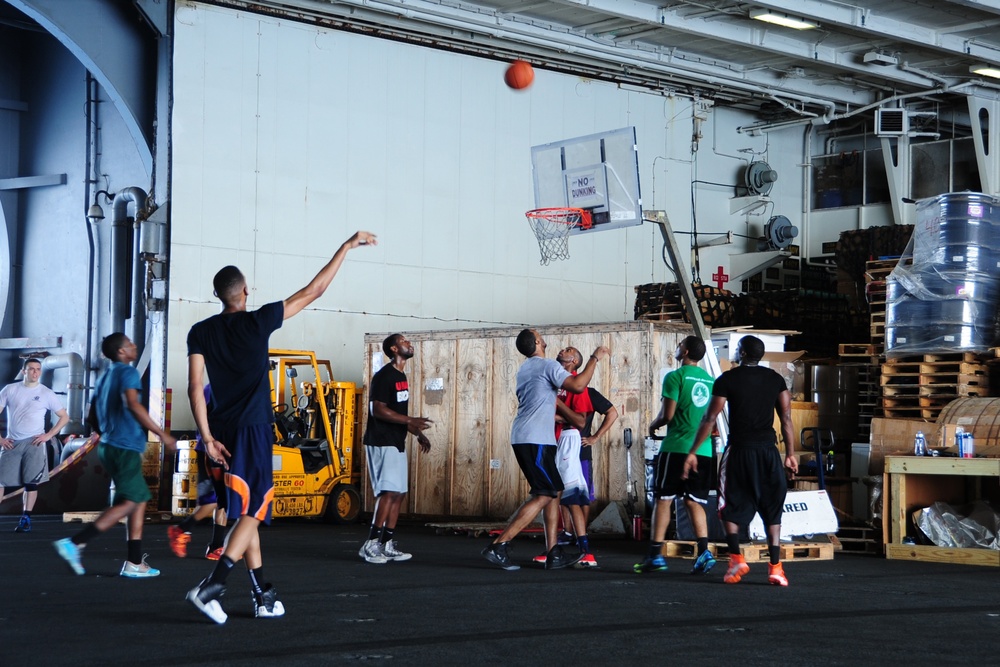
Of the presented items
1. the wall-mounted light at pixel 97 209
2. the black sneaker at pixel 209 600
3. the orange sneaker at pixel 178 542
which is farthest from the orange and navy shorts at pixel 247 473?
the wall-mounted light at pixel 97 209

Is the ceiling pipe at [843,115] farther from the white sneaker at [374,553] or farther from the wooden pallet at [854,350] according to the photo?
the white sneaker at [374,553]

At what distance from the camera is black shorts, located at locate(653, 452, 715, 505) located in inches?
386

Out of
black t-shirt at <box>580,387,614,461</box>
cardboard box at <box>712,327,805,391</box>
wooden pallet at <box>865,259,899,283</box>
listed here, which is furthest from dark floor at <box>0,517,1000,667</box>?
wooden pallet at <box>865,259,899,283</box>

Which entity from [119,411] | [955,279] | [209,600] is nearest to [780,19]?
[955,279]

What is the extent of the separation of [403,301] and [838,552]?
9371mm

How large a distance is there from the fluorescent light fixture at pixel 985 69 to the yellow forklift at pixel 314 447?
12969mm

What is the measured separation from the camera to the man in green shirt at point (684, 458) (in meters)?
9.79

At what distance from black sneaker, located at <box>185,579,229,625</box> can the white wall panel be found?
453 inches

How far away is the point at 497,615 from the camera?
7.21 meters

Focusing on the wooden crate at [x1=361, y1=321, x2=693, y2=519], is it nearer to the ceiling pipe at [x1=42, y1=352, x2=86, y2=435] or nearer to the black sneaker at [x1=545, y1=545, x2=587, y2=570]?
the black sneaker at [x1=545, y1=545, x2=587, y2=570]

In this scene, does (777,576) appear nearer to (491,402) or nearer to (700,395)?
(700,395)

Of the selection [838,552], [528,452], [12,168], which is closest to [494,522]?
[838,552]

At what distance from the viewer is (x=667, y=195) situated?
23.6 m

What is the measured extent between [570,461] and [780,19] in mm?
11348
